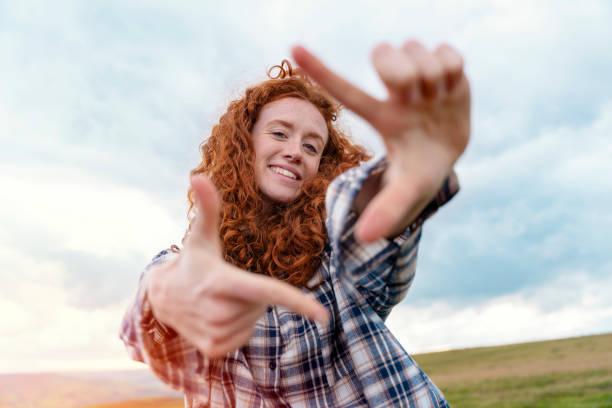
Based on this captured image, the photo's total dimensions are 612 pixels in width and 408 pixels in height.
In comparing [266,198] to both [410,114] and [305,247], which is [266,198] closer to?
[305,247]

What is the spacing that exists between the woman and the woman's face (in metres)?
0.01

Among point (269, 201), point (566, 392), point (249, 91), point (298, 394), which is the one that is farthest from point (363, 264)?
point (566, 392)

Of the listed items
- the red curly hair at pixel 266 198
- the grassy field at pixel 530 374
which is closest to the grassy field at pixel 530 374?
the grassy field at pixel 530 374

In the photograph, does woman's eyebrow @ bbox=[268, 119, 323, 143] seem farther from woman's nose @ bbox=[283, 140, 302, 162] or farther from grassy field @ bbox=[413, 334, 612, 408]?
grassy field @ bbox=[413, 334, 612, 408]

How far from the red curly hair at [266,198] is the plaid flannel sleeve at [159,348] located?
0.84 m

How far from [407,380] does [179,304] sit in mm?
1554

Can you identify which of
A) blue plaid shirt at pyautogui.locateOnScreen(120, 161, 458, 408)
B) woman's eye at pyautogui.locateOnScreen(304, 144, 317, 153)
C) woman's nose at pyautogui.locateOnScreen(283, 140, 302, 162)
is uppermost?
woman's eye at pyautogui.locateOnScreen(304, 144, 317, 153)

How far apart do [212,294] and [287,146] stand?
1.99 m

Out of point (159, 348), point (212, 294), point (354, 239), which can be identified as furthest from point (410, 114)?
point (159, 348)

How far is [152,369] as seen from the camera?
6.96 feet

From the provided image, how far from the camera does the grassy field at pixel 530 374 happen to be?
35.5 feet

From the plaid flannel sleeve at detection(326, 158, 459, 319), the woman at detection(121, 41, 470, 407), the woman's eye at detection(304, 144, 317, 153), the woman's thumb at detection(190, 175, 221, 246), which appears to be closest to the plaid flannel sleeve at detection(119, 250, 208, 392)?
the woman at detection(121, 41, 470, 407)

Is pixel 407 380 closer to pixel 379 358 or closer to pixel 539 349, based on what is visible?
pixel 379 358

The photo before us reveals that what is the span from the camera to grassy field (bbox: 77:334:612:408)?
1081 cm
